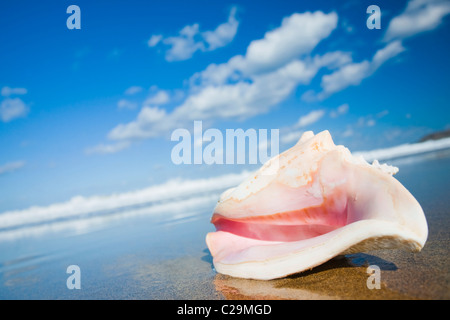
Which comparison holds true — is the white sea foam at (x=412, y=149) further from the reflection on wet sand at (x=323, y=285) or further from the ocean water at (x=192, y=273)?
the reflection on wet sand at (x=323, y=285)

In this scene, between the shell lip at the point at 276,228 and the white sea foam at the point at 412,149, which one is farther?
the white sea foam at the point at 412,149

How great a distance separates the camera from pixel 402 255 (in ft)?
7.47

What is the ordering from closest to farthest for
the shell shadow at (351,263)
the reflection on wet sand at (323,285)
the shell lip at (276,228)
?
the reflection on wet sand at (323,285) < the shell shadow at (351,263) < the shell lip at (276,228)

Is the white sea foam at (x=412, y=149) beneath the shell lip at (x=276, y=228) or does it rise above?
above

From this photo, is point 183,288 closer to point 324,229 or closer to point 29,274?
point 324,229

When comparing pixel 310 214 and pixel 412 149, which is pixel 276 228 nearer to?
pixel 310 214

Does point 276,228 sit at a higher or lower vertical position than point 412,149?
→ lower

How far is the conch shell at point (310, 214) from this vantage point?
1779mm

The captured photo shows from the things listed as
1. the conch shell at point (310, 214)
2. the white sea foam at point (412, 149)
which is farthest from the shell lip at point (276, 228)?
the white sea foam at point (412, 149)

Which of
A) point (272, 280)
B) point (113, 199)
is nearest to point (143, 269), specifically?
point (272, 280)

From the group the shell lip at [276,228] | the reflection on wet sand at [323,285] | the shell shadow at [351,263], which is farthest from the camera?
the shell lip at [276,228]

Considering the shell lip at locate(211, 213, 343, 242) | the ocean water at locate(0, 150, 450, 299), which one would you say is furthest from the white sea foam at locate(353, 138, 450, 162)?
the shell lip at locate(211, 213, 343, 242)

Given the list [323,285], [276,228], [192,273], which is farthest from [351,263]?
[192,273]

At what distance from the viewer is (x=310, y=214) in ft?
8.21
